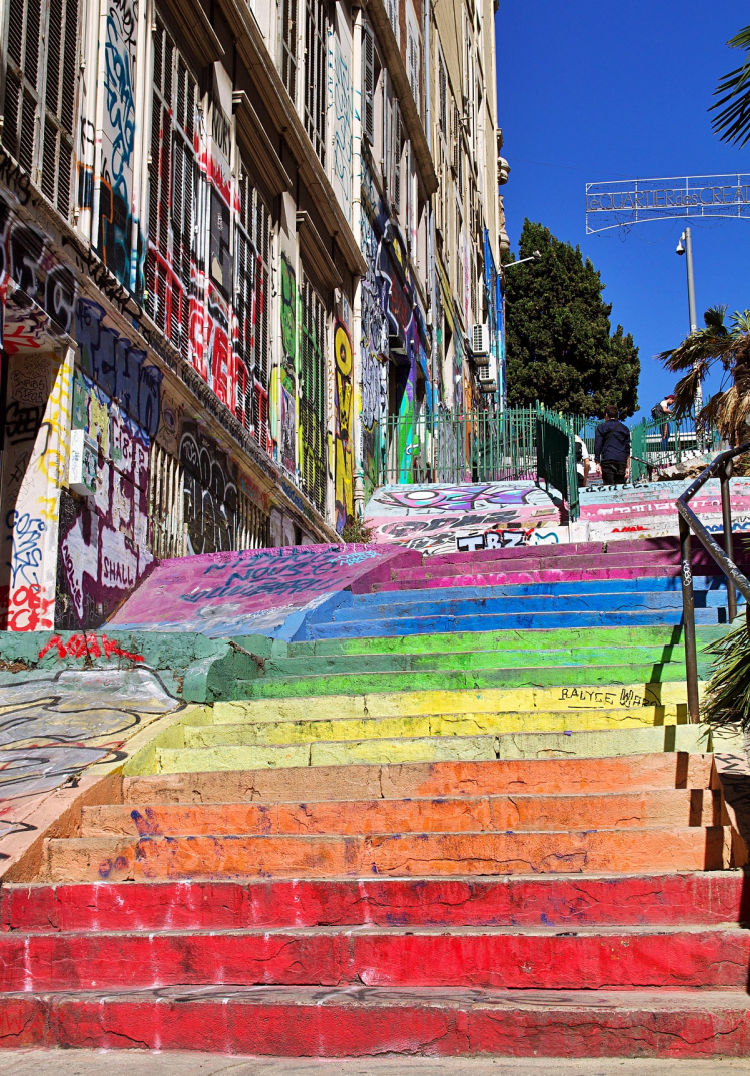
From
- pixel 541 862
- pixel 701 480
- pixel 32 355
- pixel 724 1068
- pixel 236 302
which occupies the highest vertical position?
pixel 236 302

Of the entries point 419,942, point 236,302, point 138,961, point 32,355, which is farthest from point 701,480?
point 236,302

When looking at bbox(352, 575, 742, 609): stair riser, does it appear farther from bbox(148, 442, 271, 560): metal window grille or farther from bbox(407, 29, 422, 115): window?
bbox(407, 29, 422, 115): window

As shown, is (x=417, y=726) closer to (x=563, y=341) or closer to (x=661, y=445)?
(x=661, y=445)

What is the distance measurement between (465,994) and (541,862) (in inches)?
32.5

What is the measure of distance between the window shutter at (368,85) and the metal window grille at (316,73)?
2.36 meters

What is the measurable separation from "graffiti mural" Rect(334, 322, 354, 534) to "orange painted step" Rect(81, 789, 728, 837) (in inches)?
531

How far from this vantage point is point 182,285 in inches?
488

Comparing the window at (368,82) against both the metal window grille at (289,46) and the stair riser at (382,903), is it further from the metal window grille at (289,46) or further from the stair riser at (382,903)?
the stair riser at (382,903)

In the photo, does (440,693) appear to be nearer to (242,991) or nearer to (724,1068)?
(242,991)

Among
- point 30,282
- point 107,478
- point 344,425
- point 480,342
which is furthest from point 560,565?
point 480,342

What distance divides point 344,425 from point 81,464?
999cm

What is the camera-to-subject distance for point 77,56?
10281 mm

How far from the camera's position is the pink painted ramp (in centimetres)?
978

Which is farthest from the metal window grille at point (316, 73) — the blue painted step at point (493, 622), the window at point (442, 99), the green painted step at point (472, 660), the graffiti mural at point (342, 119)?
the window at point (442, 99)
